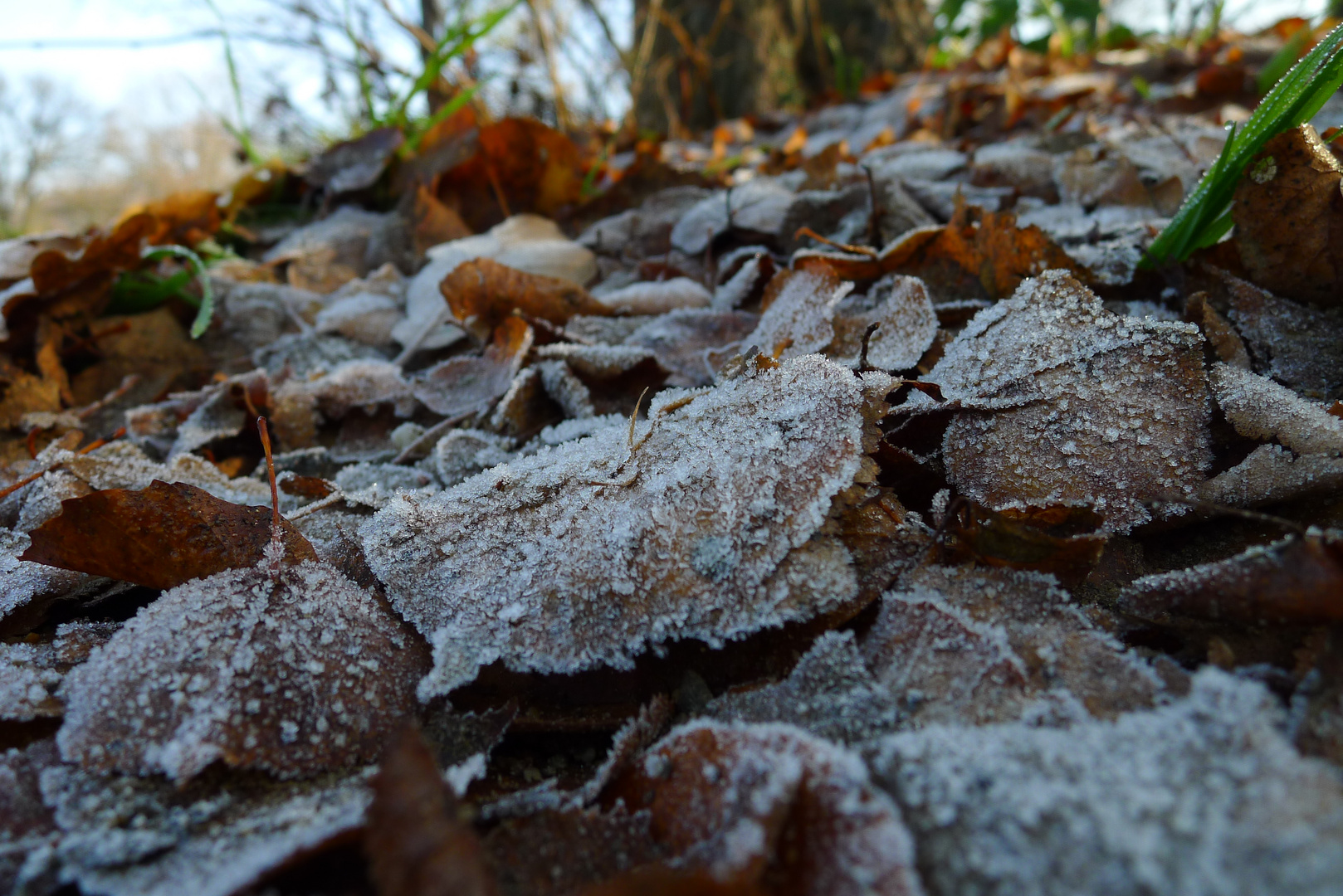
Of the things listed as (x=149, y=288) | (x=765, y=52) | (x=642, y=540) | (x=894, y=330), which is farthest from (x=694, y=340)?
(x=765, y=52)

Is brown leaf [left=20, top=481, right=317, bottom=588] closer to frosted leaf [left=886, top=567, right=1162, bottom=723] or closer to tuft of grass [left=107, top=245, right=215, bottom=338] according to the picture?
frosted leaf [left=886, top=567, right=1162, bottom=723]

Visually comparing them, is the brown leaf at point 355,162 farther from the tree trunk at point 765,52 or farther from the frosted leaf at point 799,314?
the tree trunk at point 765,52

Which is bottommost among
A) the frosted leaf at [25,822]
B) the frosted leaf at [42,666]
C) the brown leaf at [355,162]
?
the frosted leaf at [25,822]

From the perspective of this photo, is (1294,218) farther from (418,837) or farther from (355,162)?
(355,162)

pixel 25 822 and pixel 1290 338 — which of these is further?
pixel 1290 338

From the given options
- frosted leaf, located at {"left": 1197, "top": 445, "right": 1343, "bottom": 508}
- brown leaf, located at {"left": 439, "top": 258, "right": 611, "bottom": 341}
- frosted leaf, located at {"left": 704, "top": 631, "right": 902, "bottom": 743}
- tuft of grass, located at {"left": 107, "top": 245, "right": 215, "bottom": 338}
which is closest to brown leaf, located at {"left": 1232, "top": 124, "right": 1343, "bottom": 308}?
frosted leaf, located at {"left": 1197, "top": 445, "right": 1343, "bottom": 508}

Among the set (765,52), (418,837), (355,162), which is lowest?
(418,837)

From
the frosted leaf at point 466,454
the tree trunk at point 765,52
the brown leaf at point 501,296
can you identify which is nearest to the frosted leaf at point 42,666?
the frosted leaf at point 466,454
